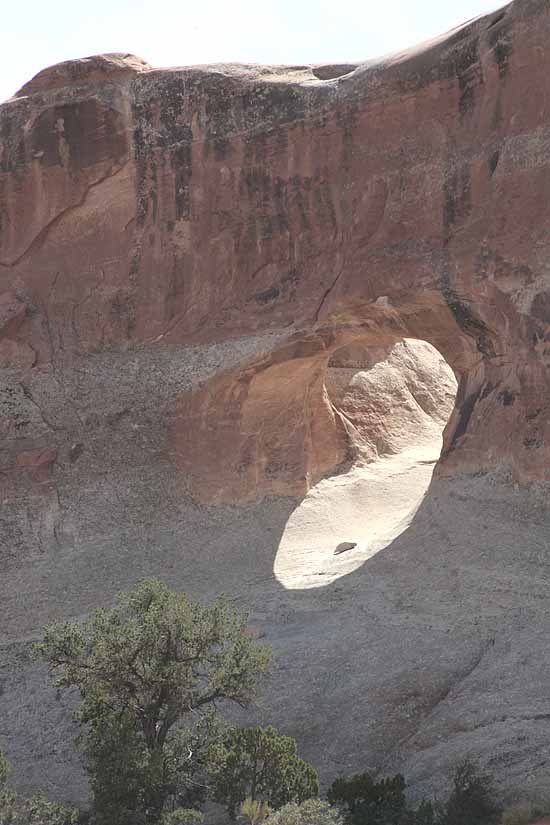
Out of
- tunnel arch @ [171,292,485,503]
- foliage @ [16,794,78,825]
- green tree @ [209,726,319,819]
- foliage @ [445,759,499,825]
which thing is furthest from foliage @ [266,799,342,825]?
tunnel arch @ [171,292,485,503]

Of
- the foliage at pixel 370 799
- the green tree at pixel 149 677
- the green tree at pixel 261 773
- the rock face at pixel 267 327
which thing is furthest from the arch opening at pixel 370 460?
the foliage at pixel 370 799

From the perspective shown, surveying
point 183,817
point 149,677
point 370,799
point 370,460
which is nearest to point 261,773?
point 183,817

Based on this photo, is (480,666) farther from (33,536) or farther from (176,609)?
(33,536)

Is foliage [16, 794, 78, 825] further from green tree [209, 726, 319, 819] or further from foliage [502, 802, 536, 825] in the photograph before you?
foliage [502, 802, 536, 825]

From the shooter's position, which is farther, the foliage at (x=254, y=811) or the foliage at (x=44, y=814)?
the foliage at (x=44, y=814)

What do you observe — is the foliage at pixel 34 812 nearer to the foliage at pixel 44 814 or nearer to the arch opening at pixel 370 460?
the foliage at pixel 44 814

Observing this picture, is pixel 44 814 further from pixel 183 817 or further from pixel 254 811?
pixel 254 811
